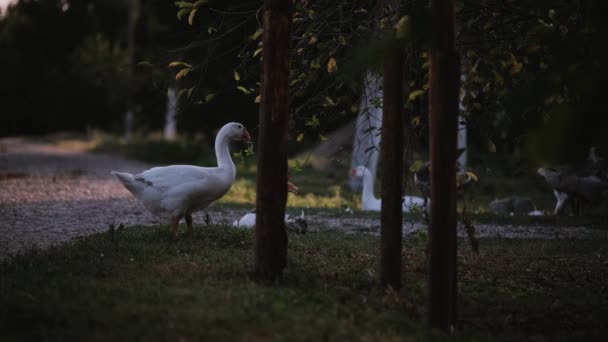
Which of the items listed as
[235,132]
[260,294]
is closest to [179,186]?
[235,132]

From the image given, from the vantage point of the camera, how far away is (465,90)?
26.6ft

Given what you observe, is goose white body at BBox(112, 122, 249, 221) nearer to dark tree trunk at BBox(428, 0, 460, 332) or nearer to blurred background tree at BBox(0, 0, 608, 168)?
blurred background tree at BBox(0, 0, 608, 168)

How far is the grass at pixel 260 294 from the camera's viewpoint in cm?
458

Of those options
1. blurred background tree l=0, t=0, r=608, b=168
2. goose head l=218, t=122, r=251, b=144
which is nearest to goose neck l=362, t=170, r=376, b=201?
blurred background tree l=0, t=0, r=608, b=168

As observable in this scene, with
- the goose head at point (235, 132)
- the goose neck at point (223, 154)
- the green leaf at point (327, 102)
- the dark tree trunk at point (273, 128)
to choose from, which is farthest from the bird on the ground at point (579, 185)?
the dark tree trunk at point (273, 128)

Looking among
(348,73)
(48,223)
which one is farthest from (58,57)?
(348,73)

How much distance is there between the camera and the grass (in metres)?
4.58

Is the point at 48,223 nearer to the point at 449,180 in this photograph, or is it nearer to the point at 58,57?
the point at 449,180

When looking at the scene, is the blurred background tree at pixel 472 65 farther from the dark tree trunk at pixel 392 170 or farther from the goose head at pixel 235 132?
the goose head at pixel 235 132

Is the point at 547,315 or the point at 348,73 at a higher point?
the point at 348,73

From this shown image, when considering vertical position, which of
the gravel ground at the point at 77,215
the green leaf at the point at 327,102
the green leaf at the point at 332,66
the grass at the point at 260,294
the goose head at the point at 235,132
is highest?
the green leaf at the point at 332,66

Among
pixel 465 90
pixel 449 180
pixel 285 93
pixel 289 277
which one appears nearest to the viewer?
pixel 449 180

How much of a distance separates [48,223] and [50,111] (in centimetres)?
3698

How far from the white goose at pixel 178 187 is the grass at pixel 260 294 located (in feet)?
1.15
